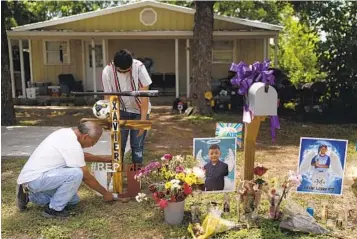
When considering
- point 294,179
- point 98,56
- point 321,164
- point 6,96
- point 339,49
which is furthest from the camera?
point 98,56

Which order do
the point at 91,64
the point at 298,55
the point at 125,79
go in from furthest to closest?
the point at 298,55, the point at 91,64, the point at 125,79

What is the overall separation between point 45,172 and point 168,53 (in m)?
12.1

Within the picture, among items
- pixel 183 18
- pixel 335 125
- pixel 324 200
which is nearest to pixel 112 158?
pixel 324 200

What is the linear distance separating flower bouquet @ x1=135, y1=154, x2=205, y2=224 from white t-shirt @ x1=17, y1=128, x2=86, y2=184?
611 millimetres

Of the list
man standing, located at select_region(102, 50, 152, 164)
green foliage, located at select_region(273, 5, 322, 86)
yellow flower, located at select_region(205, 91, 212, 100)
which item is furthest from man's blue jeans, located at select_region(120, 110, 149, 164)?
green foliage, located at select_region(273, 5, 322, 86)

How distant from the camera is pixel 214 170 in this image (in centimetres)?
392

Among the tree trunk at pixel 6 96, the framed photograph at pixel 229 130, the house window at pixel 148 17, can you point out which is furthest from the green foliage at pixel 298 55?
the framed photograph at pixel 229 130

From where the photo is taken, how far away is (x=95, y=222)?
3.71 metres

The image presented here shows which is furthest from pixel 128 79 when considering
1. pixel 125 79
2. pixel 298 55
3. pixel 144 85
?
pixel 298 55

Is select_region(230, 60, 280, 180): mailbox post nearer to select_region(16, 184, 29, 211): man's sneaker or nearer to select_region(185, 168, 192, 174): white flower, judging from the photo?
select_region(185, 168, 192, 174): white flower

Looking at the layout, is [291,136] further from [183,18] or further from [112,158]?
[183,18]

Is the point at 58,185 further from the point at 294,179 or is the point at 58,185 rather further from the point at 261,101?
the point at 294,179

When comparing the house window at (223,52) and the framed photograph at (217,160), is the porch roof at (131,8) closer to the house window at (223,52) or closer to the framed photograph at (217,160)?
the house window at (223,52)

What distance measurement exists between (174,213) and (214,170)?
594 millimetres
